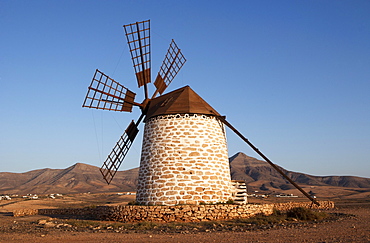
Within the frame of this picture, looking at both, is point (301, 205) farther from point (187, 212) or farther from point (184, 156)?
point (187, 212)

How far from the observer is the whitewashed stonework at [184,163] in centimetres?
1490

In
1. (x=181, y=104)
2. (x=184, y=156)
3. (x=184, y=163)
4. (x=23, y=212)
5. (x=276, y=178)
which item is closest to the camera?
(x=184, y=163)

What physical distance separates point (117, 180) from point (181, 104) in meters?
86.9

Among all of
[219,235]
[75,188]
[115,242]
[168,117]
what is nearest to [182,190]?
[168,117]

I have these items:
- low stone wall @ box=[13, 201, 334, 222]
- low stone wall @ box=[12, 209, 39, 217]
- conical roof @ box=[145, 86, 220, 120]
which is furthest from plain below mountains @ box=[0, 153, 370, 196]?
low stone wall @ box=[13, 201, 334, 222]

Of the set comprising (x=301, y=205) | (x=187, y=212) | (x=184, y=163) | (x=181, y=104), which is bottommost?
(x=301, y=205)

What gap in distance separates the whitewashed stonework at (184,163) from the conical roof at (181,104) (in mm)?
249

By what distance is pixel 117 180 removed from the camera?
99.3m

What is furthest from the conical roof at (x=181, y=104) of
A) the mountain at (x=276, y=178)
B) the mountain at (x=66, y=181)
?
the mountain at (x=66, y=181)

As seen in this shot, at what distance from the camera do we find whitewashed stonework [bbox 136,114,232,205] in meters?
14.9

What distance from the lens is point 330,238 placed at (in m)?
8.50

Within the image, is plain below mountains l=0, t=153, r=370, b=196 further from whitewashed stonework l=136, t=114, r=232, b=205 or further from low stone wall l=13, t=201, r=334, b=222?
low stone wall l=13, t=201, r=334, b=222

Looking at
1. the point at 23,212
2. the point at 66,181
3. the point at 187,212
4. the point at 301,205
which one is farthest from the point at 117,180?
the point at 187,212

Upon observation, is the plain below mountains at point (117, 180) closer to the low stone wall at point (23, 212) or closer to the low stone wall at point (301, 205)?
the low stone wall at point (301, 205)
